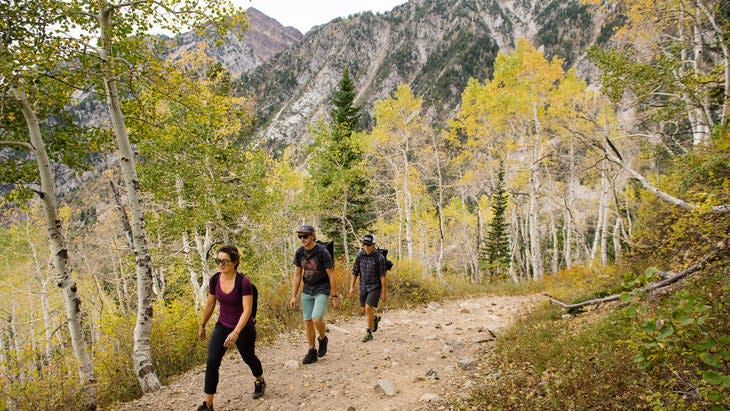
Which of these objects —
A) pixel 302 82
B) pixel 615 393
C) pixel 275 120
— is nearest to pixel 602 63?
pixel 615 393

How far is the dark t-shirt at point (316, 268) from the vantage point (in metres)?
5.65

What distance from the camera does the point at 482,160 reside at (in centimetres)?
2108

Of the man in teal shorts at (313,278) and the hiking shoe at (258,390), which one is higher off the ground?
the man in teal shorts at (313,278)

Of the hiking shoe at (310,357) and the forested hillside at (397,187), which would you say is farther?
the hiking shoe at (310,357)

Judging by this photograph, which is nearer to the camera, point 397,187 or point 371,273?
point 371,273

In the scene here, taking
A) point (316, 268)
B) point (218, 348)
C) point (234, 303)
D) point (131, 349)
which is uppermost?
point (316, 268)

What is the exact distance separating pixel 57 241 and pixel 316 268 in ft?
12.0

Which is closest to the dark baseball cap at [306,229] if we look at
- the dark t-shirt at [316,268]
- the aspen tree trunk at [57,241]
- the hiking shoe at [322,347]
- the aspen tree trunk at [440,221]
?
the dark t-shirt at [316,268]

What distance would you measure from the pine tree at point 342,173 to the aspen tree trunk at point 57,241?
1256 centimetres

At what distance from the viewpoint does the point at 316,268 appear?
565cm

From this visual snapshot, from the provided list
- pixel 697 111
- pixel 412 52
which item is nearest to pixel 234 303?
pixel 697 111

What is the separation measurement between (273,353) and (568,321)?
17.0ft

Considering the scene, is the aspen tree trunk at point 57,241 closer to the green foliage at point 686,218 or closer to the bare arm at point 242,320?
the bare arm at point 242,320

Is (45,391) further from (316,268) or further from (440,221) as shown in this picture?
(440,221)
